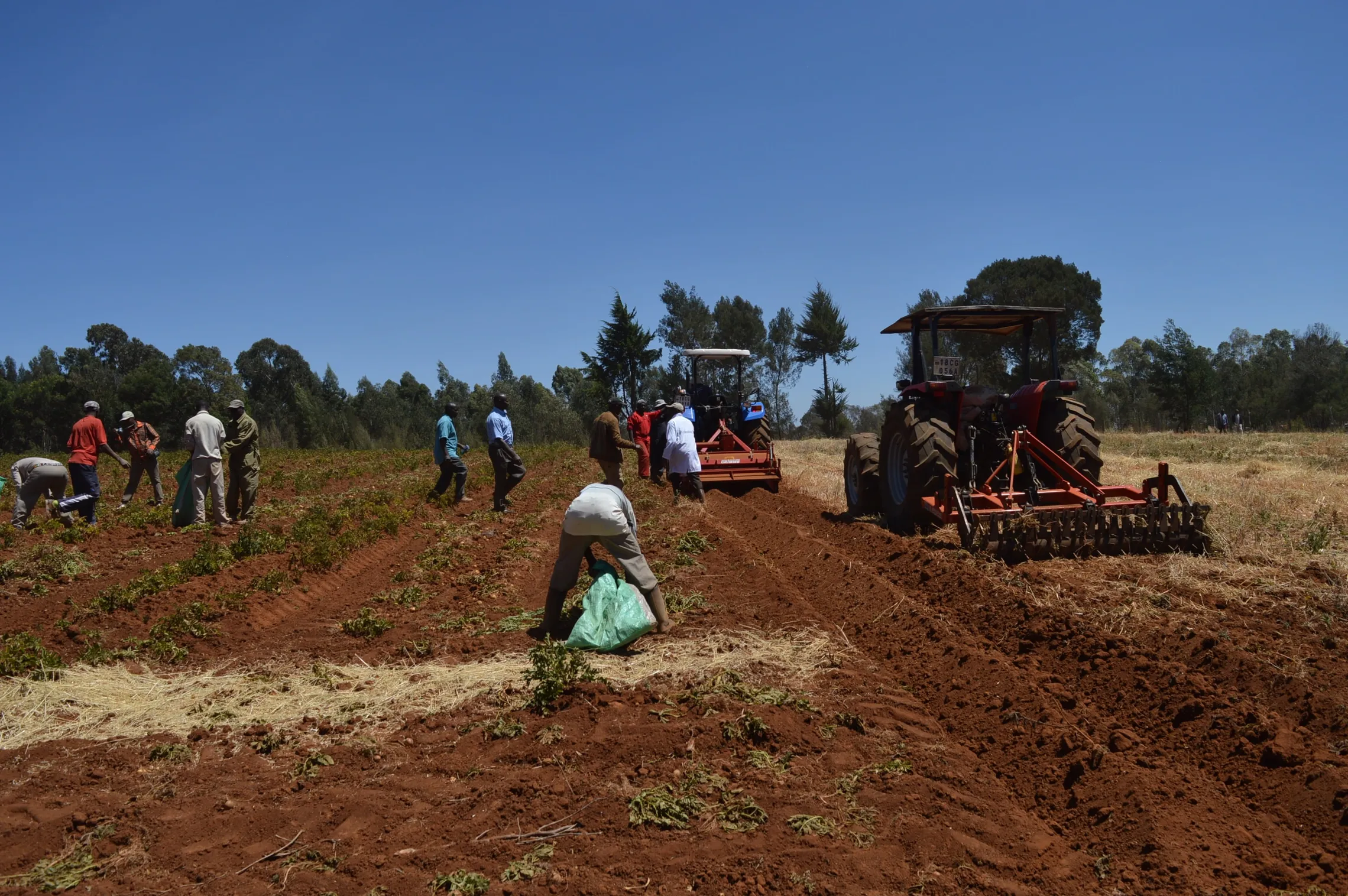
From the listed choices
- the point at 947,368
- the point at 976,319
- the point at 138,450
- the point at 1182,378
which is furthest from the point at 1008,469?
the point at 1182,378

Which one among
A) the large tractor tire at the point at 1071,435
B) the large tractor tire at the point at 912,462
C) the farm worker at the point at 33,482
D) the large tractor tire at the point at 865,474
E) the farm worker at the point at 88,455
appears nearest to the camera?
the large tractor tire at the point at 1071,435

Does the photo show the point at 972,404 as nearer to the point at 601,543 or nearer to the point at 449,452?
the point at 601,543

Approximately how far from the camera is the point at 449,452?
1327 cm

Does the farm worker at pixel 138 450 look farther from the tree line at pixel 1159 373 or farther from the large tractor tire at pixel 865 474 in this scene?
the tree line at pixel 1159 373

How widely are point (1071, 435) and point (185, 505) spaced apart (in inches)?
419

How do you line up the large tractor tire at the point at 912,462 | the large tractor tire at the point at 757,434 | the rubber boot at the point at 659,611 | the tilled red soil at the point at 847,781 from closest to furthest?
the tilled red soil at the point at 847,781, the rubber boot at the point at 659,611, the large tractor tire at the point at 912,462, the large tractor tire at the point at 757,434

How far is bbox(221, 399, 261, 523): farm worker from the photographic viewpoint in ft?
35.4

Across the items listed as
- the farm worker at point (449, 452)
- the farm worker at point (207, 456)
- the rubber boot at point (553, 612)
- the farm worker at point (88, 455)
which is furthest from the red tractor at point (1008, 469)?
the farm worker at point (88, 455)

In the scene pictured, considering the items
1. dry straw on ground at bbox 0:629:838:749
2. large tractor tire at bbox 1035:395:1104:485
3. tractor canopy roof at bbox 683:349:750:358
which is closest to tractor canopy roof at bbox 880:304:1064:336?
large tractor tire at bbox 1035:395:1104:485

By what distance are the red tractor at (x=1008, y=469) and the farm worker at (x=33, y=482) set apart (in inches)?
409

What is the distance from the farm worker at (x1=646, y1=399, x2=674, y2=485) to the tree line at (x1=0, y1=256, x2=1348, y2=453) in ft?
42.4

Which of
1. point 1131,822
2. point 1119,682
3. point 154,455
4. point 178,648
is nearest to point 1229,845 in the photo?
point 1131,822

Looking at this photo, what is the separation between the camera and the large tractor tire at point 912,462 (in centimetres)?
828

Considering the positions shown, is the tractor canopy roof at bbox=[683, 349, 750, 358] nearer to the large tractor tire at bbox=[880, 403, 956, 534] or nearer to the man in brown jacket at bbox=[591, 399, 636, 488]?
the man in brown jacket at bbox=[591, 399, 636, 488]
